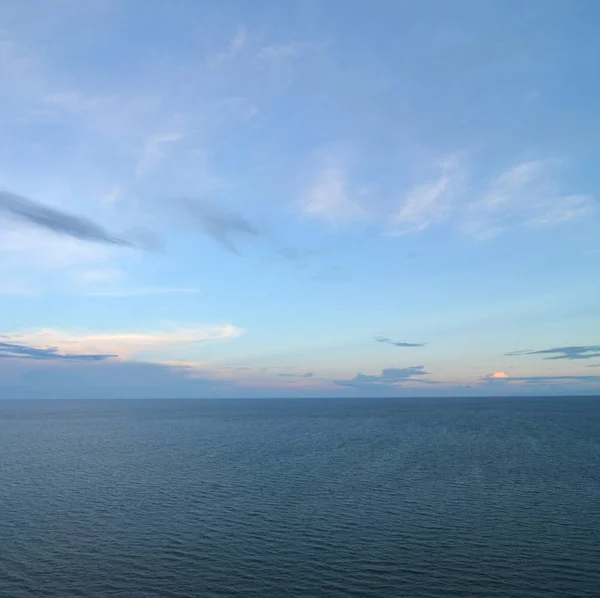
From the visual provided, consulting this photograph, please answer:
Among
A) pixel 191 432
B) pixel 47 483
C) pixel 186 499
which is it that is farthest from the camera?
pixel 191 432

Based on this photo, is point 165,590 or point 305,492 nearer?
point 165,590

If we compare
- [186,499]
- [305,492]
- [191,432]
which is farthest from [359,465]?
[191,432]

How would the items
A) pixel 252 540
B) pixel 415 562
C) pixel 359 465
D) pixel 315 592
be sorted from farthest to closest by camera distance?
1. pixel 359 465
2. pixel 252 540
3. pixel 415 562
4. pixel 315 592

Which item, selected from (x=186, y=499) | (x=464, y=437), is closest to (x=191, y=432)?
(x=464, y=437)

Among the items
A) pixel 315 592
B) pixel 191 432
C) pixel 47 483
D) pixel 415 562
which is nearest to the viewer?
pixel 315 592

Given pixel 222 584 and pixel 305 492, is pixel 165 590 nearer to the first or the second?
pixel 222 584

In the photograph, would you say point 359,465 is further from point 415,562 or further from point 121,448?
point 121,448
